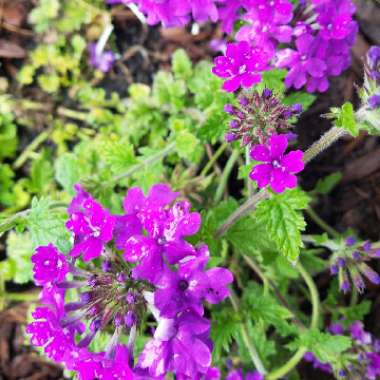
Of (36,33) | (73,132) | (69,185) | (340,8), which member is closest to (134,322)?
(69,185)

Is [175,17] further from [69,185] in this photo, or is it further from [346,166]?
[346,166]

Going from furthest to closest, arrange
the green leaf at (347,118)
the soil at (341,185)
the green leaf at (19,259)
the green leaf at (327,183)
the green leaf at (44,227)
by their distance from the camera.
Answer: the soil at (341,185) < the green leaf at (327,183) < the green leaf at (19,259) < the green leaf at (44,227) < the green leaf at (347,118)

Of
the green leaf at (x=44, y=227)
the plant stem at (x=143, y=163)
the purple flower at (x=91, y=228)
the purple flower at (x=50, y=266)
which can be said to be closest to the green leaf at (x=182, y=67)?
the plant stem at (x=143, y=163)

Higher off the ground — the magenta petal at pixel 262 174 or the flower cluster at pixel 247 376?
the magenta petal at pixel 262 174

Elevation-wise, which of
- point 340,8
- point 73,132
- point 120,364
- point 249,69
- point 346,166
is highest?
point 340,8

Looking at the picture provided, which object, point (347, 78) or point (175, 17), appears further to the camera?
point (347, 78)

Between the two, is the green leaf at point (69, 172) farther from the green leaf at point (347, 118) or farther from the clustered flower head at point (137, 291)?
the green leaf at point (347, 118)
